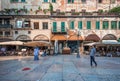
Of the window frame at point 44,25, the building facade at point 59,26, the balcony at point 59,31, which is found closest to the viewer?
the building facade at point 59,26

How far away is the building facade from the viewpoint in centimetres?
6116

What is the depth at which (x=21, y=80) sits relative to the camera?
1406 cm

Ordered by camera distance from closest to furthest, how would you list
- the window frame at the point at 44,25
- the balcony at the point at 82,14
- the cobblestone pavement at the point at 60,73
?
the cobblestone pavement at the point at 60,73 → the window frame at the point at 44,25 → the balcony at the point at 82,14

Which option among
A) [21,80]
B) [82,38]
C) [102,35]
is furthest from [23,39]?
[21,80]

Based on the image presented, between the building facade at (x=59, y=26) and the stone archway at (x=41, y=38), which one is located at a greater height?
the building facade at (x=59, y=26)

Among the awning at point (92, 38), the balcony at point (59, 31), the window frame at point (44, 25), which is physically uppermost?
the window frame at point (44, 25)

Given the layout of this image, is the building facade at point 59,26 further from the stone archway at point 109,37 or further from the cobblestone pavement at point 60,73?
the cobblestone pavement at point 60,73

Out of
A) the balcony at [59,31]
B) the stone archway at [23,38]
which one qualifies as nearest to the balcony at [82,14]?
the balcony at [59,31]

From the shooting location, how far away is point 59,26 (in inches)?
2435

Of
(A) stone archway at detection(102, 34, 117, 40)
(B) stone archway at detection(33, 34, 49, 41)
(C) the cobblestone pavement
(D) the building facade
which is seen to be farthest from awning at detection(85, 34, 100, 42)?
(C) the cobblestone pavement

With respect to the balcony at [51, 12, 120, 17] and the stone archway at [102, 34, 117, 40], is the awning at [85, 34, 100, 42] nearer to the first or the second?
the stone archway at [102, 34, 117, 40]

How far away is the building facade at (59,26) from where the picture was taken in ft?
201

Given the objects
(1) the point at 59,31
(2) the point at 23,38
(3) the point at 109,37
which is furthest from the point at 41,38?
(3) the point at 109,37

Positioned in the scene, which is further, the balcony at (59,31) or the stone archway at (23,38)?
the balcony at (59,31)
